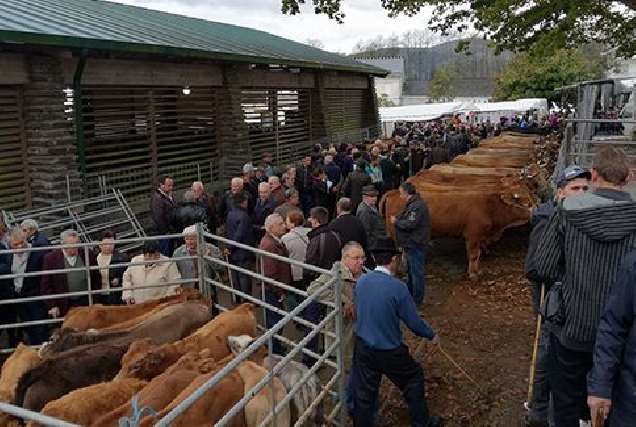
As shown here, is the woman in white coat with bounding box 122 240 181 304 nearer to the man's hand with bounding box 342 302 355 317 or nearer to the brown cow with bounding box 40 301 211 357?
the brown cow with bounding box 40 301 211 357

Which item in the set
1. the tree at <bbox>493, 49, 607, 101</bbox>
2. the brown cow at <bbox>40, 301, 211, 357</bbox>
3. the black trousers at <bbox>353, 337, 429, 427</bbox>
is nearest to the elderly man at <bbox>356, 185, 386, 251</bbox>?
the brown cow at <bbox>40, 301, 211, 357</bbox>

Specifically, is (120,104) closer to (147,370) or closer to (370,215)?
(370,215)

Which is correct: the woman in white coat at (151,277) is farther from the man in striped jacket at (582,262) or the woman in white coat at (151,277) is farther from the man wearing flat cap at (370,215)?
the man in striped jacket at (582,262)

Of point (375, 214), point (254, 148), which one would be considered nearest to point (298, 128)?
point (254, 148)

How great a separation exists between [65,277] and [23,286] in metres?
0.45

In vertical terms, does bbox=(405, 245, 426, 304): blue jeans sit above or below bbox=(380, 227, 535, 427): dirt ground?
above

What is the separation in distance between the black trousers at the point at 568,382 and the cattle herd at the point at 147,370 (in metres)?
1.82

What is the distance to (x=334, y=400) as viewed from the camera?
5.99 meters

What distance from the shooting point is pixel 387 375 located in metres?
5.32

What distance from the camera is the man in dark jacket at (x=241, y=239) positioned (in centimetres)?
809

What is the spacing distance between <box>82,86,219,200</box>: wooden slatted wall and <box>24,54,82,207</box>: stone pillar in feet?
3.04

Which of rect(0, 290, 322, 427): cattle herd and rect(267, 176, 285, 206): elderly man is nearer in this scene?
rect(0, 290, 322, 427): cattle herd

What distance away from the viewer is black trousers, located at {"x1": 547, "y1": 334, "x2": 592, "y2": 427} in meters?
4.18

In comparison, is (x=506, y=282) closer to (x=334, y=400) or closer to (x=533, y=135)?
(x=334, y=400)
